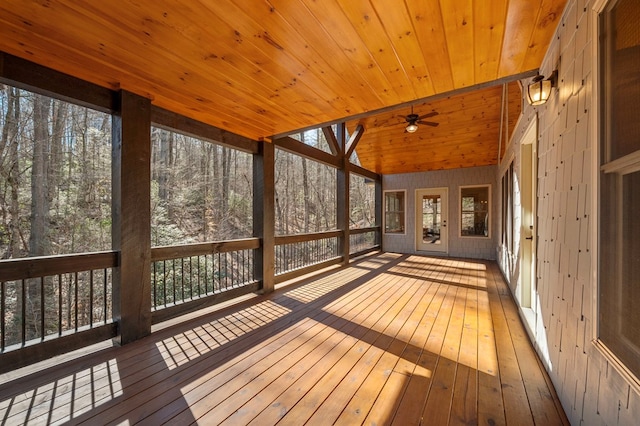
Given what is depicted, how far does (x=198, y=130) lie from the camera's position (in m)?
3.31

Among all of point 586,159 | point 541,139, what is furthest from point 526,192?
point 586,159

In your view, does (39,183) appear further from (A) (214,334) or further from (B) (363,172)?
(B) (363,172)

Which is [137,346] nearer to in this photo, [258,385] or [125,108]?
[258,385]

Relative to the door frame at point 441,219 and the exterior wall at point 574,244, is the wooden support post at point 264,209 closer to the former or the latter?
the exterior wall at point 574,244

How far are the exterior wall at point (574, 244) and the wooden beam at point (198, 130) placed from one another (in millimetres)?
3466

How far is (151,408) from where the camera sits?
167cm

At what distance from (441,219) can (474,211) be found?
0.90 m

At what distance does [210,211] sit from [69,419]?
7.91m

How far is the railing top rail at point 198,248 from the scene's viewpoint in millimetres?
2935

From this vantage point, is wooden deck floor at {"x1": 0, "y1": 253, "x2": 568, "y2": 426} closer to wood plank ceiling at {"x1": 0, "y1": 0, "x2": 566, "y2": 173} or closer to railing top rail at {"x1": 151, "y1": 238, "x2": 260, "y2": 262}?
railing top rail at {"x1": 151, "y1": 238, "x2": 260, "y2": 262}

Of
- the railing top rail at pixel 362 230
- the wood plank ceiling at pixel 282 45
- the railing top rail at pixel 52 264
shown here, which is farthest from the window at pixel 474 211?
the railing top rail at pixel 52 264

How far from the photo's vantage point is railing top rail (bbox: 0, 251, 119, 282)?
1.98 metres

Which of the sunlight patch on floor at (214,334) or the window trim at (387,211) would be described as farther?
the window trim at (387,211)

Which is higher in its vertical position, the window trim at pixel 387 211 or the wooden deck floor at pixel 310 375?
the window trim at pixel 387 211
